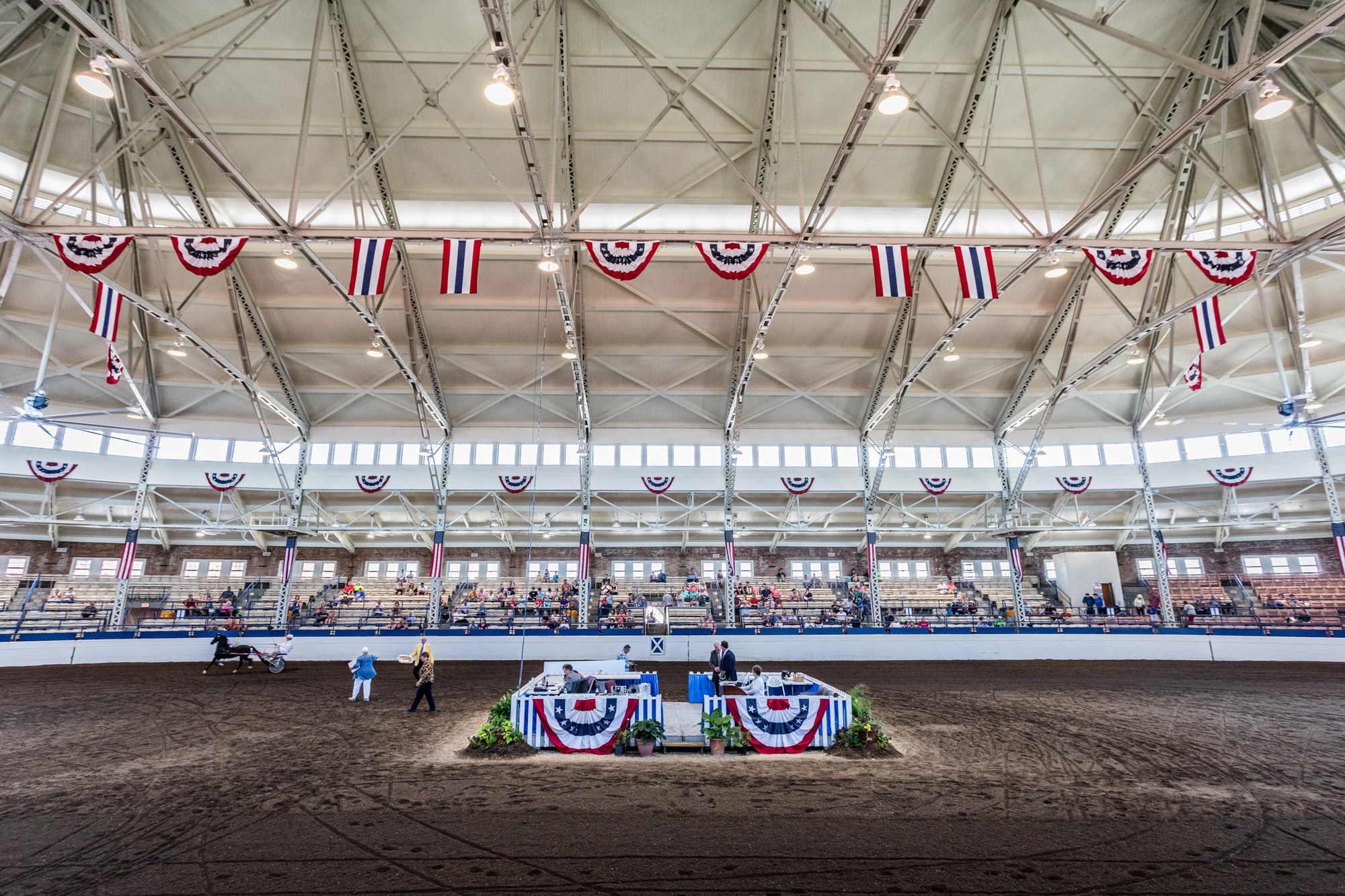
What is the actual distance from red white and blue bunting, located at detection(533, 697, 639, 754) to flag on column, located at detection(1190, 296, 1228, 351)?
66.9 feet

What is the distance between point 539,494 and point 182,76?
65.4ft

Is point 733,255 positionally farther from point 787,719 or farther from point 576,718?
point 576,718

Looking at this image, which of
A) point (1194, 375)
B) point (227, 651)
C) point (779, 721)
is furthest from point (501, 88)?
point (1194, 375)

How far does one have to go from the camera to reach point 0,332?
23594mm

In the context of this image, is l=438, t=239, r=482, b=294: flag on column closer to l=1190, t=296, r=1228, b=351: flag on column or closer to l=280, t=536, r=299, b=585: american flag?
l=280, t=536, r=299, b=585: american flag

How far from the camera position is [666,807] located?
8.30 metres

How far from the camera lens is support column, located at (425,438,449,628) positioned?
27.5 metres

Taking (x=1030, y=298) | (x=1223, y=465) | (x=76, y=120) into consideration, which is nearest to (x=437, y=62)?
(x=76, y=120)

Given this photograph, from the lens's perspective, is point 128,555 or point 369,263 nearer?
point 369,263

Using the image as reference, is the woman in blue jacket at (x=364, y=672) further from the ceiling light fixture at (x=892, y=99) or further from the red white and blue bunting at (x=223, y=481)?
the ceiling light fixture at (x=892, y=99)

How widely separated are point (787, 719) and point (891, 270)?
1041 centimetres

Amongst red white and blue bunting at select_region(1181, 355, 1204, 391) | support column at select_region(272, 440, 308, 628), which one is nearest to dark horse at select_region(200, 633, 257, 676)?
support column at select_region(272, 440, 308, 628)

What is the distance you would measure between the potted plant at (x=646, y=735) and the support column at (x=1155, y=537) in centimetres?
2703

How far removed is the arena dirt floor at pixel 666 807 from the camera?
627cm
